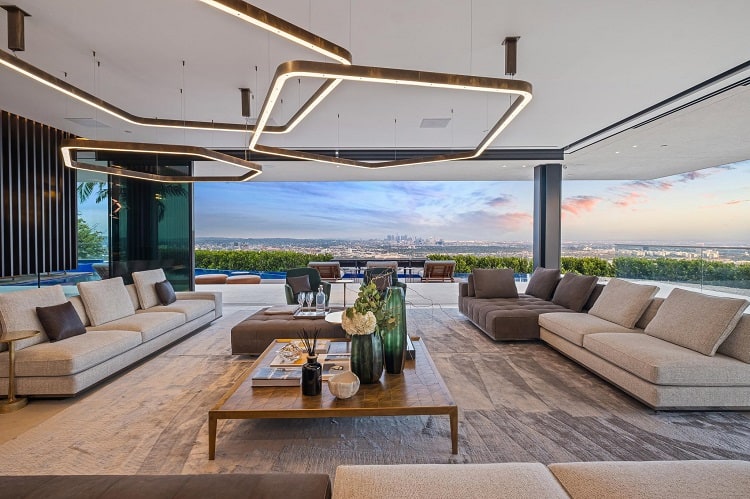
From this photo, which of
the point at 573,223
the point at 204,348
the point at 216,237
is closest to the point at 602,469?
the point at 204,348

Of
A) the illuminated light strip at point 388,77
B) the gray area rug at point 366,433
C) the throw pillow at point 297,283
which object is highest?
the illuminated light strip at point 388,77

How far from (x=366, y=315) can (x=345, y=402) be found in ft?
1.86

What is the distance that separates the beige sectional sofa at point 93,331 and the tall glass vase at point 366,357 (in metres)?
2.48

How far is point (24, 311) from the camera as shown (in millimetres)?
3645

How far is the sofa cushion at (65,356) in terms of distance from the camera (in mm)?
3273

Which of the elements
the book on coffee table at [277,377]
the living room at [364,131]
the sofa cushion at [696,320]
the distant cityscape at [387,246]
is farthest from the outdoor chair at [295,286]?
the distant cityscape at [387,246]

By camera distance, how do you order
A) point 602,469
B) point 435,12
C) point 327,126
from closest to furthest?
1. point 602,469
2. point 435,12
3. point 327,126

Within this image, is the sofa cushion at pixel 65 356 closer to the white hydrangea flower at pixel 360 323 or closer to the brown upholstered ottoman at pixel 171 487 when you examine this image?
the brown upholstered ottoman at pixel 171 487

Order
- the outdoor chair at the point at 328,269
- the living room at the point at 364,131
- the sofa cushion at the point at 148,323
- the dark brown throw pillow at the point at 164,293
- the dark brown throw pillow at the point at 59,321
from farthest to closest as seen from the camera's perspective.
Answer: the outdoor chair at the point at 328,269 < the dark brown throw pillow at the point at 164,293 < the sofa cushion at the point at 148,323 < the dark brown throw pillow at the point at 59,321 < the living room at the point at 364,131

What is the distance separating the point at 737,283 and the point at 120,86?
32.2ft

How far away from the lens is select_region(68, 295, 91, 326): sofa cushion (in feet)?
14.4

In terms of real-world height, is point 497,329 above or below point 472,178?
below

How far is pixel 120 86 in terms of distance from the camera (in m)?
4.41

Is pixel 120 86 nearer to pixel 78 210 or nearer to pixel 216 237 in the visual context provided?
pixel 78 210
